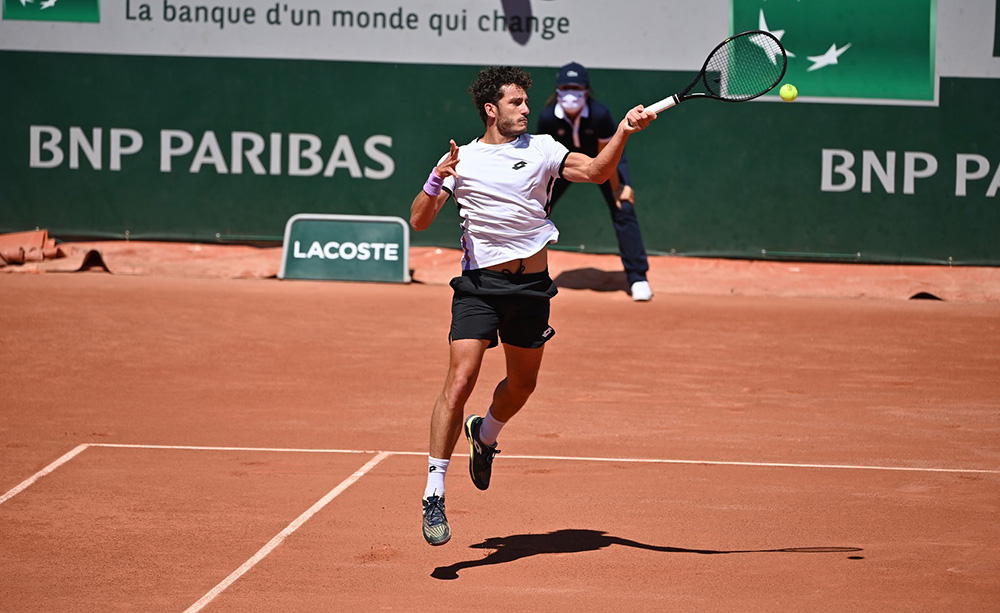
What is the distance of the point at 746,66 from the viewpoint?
684 centimetres

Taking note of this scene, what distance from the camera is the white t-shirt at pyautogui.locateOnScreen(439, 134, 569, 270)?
226 inches

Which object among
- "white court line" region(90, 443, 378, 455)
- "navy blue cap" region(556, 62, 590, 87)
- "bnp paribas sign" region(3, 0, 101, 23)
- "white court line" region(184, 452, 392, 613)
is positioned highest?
"bnp paribas sign" region(3, 0, 101, 23)

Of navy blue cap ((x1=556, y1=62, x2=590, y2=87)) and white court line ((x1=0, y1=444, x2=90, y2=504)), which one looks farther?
navy blue cap ((x1=556, y1=62, x2=590, y2=87))

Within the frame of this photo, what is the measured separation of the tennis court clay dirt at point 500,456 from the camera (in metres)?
5.31

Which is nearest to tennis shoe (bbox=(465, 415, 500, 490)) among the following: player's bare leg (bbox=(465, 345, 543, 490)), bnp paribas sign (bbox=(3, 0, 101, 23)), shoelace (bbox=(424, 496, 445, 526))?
player's bare leg (bbox=(465, 345, 543, 490))

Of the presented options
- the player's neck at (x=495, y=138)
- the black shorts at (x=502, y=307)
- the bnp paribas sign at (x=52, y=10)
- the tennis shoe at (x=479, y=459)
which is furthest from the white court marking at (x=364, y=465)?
the bnp paribas sign at (x=52, y=10)

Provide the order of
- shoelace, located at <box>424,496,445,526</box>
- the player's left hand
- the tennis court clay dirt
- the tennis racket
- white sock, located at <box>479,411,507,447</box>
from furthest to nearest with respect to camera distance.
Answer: the player's left hand, the tennis racket, white sock, located at <box>479,411,507,447</box>, shoelace, located at <box>424,496,445,526</box>, the tennis court clay dirt

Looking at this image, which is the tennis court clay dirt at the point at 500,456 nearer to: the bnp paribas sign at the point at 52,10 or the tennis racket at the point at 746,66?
the tennis racket at the point at 746,66

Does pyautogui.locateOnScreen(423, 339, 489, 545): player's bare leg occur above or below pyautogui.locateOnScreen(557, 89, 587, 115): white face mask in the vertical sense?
below

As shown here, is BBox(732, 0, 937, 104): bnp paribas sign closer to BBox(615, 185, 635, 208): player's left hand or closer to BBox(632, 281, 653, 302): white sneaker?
BBox(615, 185, 635, 208): player's left hand

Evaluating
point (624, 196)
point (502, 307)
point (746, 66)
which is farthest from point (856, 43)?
point (502, 307)

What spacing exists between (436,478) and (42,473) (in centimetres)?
255

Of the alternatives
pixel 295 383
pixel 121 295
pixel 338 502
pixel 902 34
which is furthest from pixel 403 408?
pixel 902 34

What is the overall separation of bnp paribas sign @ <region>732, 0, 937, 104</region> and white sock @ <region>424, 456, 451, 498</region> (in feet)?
32.0
